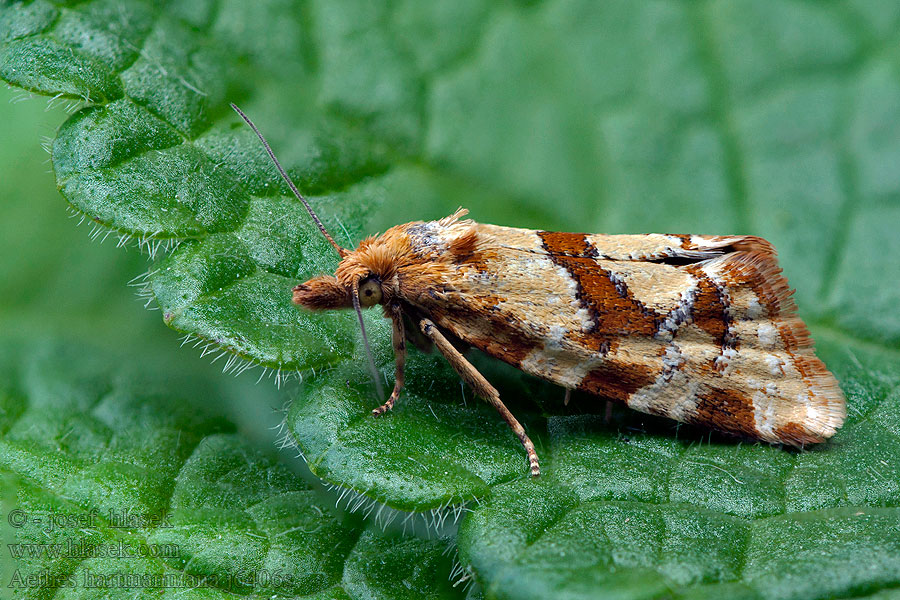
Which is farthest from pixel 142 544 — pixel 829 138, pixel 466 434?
A: pixel 829 138

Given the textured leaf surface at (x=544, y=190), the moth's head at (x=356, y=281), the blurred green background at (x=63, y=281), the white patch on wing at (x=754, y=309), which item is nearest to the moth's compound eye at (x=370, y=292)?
the moth's head at (x=356, y=281)

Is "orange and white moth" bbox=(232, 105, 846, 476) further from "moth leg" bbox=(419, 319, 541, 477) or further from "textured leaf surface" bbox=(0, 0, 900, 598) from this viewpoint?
"textured leaf surface" bbox=(0, 0, 900, 598)

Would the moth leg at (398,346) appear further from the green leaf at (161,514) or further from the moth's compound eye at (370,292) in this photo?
the green leaf at (161,514)

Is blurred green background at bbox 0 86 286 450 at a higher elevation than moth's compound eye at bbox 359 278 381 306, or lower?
lower

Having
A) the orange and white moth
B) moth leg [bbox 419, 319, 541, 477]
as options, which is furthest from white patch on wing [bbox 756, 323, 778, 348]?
moth leg [bbox 419, 319, 541, 477]

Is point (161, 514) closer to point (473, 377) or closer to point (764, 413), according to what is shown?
point (473, 377)

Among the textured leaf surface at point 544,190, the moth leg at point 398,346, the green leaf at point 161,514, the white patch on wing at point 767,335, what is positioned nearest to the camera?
the textured leaf surface at point 544,190

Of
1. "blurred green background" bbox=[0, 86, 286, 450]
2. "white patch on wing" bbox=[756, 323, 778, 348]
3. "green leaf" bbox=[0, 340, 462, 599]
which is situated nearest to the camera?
"green leaf" bbox=[0, 340, 462, 599]
